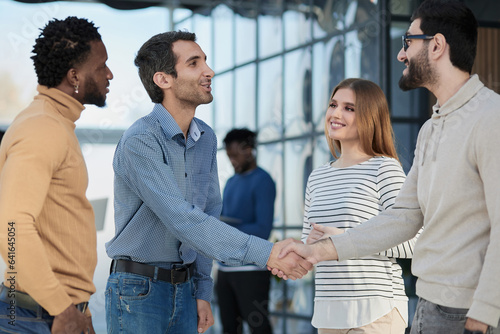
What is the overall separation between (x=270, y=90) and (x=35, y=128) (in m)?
6.14

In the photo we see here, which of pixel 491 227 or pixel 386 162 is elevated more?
pixel 386 162

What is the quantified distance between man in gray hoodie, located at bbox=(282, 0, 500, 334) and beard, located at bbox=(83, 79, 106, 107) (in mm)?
971

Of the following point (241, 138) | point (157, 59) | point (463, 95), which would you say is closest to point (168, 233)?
point (157, 59)

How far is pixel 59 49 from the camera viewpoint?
2186 mm

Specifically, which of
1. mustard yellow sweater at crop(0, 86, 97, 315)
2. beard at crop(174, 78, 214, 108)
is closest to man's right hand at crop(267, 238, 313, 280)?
beard at crop(174, 78, 214, 108)

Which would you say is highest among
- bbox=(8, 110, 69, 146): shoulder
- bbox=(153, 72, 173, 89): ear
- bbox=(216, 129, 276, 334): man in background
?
bbox=(153, 72, 173, 89): ear

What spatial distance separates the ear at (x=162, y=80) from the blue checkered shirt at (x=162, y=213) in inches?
6.3

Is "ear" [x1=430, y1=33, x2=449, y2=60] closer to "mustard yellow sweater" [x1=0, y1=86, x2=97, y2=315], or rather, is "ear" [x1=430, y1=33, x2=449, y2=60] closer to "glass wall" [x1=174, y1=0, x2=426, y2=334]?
"mustard yellow sweater" [x1=0, y1=86, x2=97, y2=315]

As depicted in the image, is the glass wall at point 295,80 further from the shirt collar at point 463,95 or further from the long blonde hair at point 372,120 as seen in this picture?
the shirt collar at point 463,95

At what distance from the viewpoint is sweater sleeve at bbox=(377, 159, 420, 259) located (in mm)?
2609

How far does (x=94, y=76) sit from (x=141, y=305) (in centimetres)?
77

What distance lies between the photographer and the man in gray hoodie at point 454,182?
6.06 feet

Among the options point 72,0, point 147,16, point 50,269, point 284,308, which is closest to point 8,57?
point 72,0

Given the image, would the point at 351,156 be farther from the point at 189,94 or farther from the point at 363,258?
the point at 189,94
